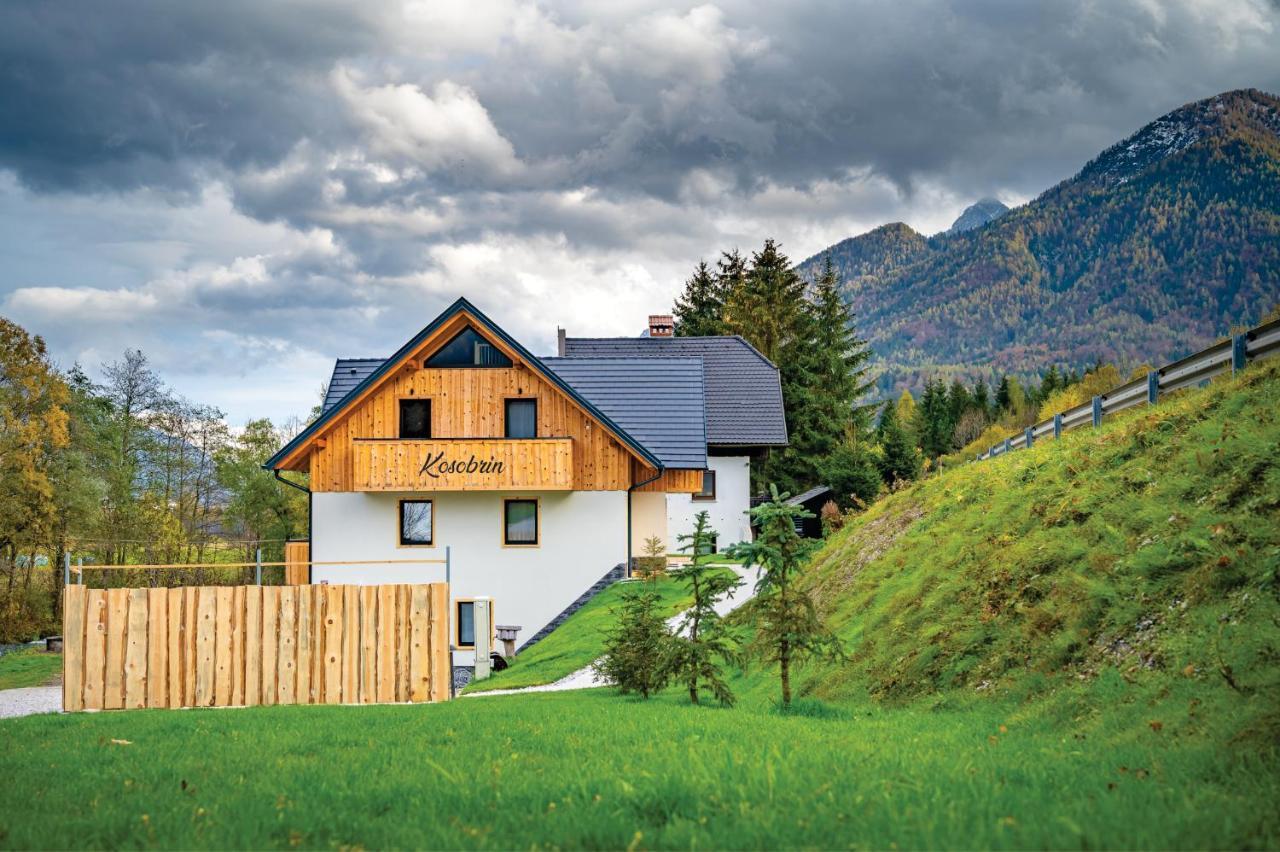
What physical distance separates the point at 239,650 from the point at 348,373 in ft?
71.1

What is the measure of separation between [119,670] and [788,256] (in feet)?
168

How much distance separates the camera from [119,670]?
14469 millimetres

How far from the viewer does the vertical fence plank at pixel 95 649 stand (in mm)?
14406

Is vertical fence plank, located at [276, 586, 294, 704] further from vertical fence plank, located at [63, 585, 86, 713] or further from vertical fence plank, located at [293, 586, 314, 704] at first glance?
vertical fence plank, located at [63, 585, 86, 713]

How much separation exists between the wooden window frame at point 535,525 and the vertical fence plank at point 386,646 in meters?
15.5

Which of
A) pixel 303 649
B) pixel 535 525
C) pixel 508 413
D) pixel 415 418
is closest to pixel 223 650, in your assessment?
pixel 303 649

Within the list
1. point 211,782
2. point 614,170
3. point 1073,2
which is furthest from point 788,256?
point 211,782

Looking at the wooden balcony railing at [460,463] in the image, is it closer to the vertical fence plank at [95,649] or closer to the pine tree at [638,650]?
the vertical fence plank at [95,649]

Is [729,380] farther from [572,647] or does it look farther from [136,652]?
[136,652]

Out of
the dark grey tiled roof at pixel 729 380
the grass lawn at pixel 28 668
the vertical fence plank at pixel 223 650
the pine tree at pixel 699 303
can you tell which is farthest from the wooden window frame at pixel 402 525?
the pine tree at pixel 699 303

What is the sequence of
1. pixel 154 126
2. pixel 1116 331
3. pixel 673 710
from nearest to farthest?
pixel 673 710, pixel 154 126, pixel 1116 331

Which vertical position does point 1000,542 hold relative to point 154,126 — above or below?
below

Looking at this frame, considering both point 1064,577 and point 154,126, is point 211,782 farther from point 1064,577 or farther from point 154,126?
point 154,126

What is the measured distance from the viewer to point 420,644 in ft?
48.8
